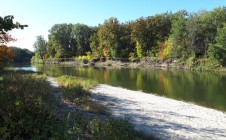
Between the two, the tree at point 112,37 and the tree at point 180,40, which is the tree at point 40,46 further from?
the tree at point 180,40

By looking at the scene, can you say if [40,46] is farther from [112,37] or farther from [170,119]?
[170,119]

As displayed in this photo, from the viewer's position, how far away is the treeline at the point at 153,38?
76938 millimetres

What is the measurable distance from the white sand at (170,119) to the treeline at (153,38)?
47.7 meters

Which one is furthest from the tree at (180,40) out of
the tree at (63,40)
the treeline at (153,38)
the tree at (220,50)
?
the tree at (63,40)

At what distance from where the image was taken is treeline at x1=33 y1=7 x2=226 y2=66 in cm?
7694

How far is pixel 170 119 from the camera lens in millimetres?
16438

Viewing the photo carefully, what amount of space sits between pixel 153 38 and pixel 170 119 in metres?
82.1

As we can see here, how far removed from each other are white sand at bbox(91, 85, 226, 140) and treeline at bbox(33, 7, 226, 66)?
47.7 meters

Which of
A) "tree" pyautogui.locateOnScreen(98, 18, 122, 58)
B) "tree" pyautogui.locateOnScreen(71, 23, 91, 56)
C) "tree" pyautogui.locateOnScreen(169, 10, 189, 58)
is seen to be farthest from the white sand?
"tree" pyautogui.locateOnScreen(71, 23, 91, 56)

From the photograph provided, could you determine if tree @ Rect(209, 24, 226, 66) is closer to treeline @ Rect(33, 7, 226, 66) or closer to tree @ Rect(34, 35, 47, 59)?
treeline @ Rect(33, 7, 226, 66)

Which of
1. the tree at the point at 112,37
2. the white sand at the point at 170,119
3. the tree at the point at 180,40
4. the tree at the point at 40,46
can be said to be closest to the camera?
the white sand at the point at 170,119

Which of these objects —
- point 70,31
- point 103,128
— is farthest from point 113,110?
point 70,31

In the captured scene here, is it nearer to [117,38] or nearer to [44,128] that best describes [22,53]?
[117,38]

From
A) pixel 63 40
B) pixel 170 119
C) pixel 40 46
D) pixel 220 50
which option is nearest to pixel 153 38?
pixel 220 50
